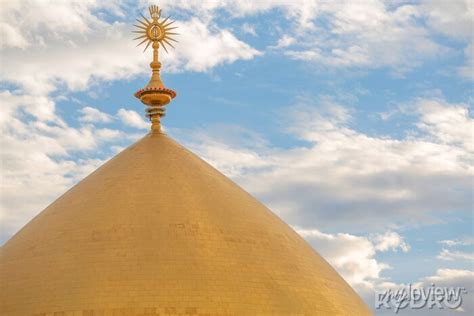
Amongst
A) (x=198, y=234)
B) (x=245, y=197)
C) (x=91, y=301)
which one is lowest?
(x=91, y=301)

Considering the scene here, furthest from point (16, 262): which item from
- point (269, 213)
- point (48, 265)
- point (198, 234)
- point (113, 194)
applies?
point (269, 213)

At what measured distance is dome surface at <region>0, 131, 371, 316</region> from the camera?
87.0 feet

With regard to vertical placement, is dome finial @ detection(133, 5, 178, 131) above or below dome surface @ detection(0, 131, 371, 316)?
above

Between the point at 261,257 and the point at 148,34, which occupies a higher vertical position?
the point at 148,34

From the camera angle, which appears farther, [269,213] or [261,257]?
[269,213]

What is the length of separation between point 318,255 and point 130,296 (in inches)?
283

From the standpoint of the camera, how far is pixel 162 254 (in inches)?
1071

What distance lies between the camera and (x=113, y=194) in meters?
29.2

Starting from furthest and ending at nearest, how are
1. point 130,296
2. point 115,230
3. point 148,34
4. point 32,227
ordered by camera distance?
point 148,34, point 32,227, point 115,230, point 130,296

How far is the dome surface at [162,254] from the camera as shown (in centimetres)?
2653

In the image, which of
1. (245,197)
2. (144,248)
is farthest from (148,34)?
(144,248)

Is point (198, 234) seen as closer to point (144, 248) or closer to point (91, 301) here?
point (144, 248)

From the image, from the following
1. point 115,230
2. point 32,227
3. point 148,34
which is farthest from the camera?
point 148,34

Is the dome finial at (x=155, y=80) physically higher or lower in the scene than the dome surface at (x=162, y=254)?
higher
